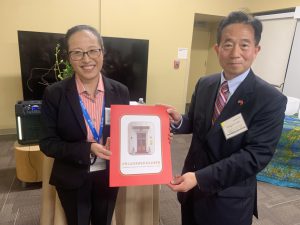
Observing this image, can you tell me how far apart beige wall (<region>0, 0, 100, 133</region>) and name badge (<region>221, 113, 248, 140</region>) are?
11.4 ft

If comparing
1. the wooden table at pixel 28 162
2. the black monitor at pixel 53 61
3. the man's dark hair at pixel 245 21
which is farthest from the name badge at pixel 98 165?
the black monitor at pixel 53 61

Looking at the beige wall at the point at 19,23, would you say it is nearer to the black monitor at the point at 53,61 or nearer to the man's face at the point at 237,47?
the black monitor at the point at 53,61

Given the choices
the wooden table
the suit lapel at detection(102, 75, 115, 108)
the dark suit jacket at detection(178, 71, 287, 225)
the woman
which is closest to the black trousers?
the woman

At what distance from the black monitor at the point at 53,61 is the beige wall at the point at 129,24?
0.43 m

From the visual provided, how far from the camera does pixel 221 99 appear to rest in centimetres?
111

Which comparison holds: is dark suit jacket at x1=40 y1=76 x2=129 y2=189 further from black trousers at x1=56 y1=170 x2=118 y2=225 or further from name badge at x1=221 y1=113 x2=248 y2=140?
name badge at x1=221 y1=113 x2=248 y2=140

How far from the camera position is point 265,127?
3.18 feet

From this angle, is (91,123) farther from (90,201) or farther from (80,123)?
(90,201)

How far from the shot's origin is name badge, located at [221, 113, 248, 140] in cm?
98

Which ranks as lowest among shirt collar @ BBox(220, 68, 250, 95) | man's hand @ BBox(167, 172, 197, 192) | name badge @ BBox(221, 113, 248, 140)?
man's hand @ BBox(167, 172, 197, 192)

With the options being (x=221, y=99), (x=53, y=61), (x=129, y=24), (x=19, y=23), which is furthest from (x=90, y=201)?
(x=129, y=24)

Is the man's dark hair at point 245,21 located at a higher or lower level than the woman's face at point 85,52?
higher

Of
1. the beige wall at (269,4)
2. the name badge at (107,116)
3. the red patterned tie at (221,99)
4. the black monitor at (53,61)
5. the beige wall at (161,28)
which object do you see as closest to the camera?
the red patterned tie at (221,99)

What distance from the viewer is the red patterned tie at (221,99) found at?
109 cm
